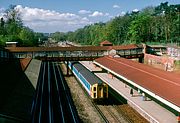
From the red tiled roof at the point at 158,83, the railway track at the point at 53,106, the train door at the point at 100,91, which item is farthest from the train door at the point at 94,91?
the red tiled roof at the point at 158,83

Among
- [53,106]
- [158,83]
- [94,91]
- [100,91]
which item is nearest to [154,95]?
[158,83]

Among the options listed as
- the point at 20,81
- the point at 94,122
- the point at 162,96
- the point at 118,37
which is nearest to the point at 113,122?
the point at 94,122

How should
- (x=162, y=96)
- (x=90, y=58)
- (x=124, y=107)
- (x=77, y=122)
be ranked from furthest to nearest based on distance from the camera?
1. (x=90, y=58)
2. (x=124, y=107)
3. (x=77, y=122)
4. (x=162, y=96)

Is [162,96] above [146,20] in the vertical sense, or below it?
below

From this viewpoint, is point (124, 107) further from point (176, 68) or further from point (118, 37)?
point (118, 37)

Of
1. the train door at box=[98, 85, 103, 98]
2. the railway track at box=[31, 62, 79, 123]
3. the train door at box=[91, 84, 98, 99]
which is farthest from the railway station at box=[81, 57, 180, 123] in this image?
the railway track at box=[31, 62, 79, 123]

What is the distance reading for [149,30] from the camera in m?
105

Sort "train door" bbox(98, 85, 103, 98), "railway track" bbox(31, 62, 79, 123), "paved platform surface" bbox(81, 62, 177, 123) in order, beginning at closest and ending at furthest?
"paved platform surface" bbox(81, 62, 177, 123)
"railway track" bbox(31, 62, 79, 123)
"train door" bbox(98, 85, 103, 98)

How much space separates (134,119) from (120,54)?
126 feet

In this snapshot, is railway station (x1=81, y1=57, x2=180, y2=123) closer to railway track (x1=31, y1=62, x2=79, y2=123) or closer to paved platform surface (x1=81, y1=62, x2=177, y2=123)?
paved platform surface (x1=81, y1=62, x2=177, y2=123)

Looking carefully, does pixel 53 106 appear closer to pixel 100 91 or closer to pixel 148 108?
pixel 100 91

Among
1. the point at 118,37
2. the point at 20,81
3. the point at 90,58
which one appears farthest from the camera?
the point at 118,37

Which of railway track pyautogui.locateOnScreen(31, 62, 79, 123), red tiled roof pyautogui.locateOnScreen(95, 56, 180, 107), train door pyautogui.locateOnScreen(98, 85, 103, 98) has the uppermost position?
red tiled roof pyautogui.locateOnScreen(95, 56, 180, 107)

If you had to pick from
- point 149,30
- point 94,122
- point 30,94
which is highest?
point 149,30
